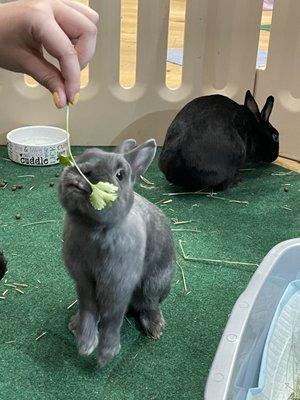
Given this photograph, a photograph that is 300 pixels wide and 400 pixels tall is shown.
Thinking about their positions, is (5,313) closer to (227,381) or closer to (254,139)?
(227,381)

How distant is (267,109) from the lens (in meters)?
2.24

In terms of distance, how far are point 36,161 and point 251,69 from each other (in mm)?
945

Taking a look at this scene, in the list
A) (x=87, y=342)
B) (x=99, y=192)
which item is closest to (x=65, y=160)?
(x=99, y=192)

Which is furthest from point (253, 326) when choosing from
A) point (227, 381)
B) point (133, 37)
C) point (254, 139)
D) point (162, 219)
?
point (133, 37)

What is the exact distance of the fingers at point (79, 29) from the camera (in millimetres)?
945

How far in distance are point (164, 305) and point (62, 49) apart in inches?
29.7

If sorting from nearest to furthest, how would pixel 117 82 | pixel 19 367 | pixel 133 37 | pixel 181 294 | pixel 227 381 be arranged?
pixel 227 381 < pixel 19 367 < pixel 181 294 < pixel 117 82 < pixel 133 37

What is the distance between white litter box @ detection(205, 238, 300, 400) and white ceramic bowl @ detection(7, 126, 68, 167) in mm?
1111

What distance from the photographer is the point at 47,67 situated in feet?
3.26

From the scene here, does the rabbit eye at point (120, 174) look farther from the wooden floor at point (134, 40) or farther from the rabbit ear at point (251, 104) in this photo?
the wooden floor at point (134, 40)

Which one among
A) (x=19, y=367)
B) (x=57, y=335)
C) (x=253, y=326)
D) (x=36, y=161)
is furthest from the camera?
(x=36, y=161)

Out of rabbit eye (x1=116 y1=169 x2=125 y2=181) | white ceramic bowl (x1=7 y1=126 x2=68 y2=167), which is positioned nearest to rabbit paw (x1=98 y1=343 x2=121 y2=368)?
rabbit eye (x1=116 y1=169 x2=125 y2=181)

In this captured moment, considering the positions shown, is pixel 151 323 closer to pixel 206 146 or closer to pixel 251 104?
pixel 206 146

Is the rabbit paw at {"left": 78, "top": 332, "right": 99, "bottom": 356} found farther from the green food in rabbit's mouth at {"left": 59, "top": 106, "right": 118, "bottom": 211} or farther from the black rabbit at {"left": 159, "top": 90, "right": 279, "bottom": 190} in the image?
the black rabbit at {"left": 159, "top": 90, "right": 279, "bottom": 190}
